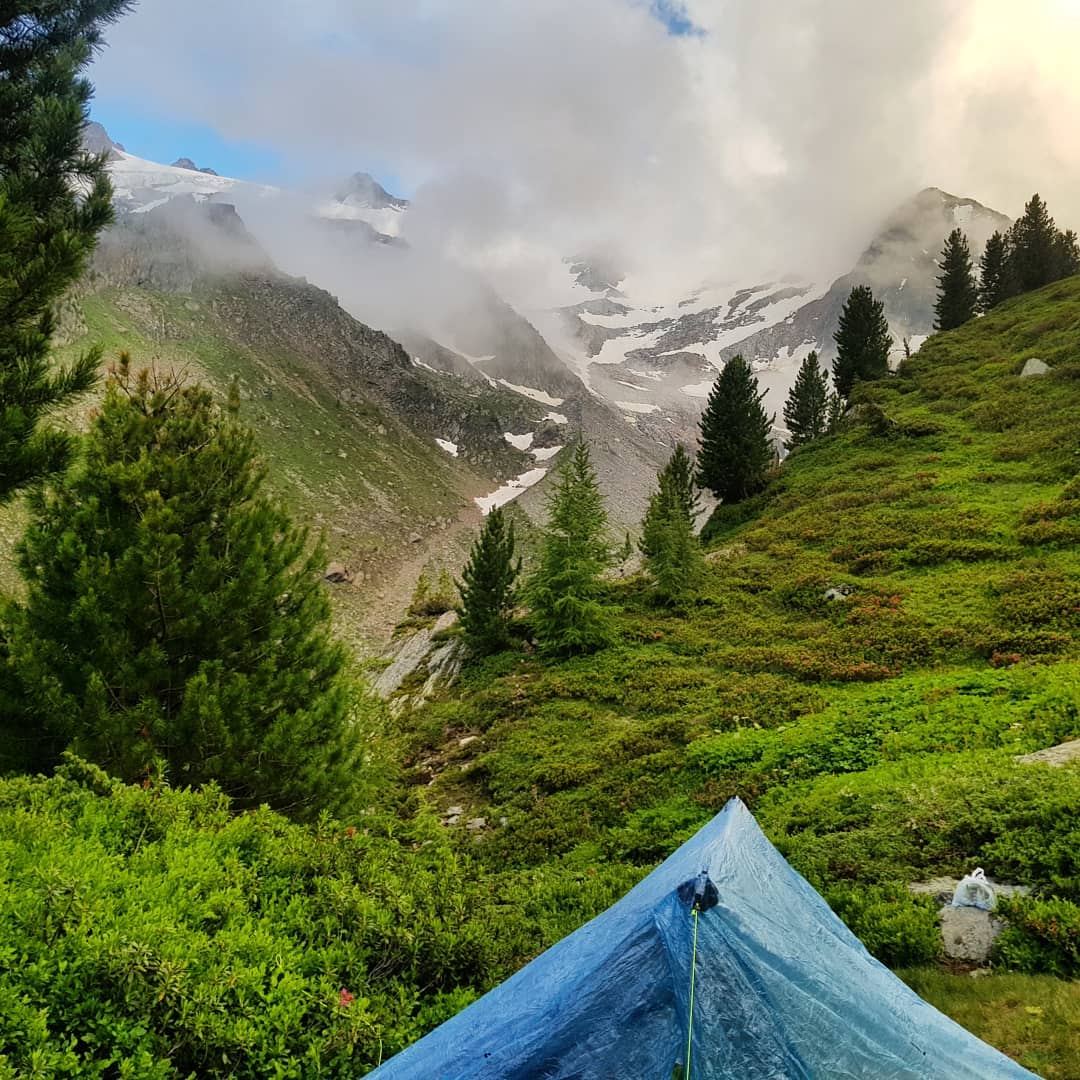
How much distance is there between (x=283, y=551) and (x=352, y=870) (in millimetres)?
6086

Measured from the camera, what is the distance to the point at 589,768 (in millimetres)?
14789

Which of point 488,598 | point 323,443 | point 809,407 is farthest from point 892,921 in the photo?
point 323,443

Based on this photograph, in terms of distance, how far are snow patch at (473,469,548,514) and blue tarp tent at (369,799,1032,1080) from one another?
137839 millimetres

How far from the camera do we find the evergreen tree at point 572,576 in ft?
81.7

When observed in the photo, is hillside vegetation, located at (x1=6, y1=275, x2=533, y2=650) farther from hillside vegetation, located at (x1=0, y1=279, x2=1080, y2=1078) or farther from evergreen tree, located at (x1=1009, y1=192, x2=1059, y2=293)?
evergreen tree, located at (x1=1009, y1=192, x2=1059, y2=293)

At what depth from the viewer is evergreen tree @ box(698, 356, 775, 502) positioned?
4144 cm

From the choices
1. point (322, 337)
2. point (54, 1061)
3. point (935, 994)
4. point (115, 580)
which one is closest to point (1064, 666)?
point (935, 994)

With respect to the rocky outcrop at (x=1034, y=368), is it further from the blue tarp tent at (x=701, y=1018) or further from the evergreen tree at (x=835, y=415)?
the blue tarp tent at (x=701, y=1018)

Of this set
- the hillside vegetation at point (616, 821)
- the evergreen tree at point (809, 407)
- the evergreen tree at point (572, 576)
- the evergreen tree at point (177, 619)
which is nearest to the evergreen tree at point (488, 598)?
the hillside vegetation at point (616, 821)

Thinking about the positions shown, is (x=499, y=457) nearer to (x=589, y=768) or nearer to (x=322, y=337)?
(x=322, y=337)

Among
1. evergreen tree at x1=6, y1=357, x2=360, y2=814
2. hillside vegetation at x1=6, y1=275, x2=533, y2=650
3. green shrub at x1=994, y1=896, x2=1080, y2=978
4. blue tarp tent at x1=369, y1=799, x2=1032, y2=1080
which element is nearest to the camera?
blue tarp tent at x1=369, y1=799, x2=1032, y2=1080

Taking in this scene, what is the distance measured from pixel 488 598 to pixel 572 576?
4622 millimetres

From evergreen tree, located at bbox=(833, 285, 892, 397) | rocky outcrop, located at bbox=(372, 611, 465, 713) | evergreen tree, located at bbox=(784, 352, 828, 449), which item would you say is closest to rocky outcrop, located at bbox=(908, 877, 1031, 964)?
rocky outcrop, located at bbox=(372, 611, 465, 713)

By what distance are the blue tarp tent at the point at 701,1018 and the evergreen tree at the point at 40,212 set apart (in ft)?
24.1
